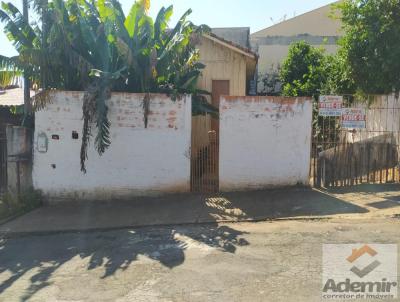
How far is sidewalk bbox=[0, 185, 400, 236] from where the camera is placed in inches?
319

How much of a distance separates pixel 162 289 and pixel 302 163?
5377mm

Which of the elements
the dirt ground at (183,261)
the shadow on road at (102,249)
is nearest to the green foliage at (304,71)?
the dirt ground at (183,261)

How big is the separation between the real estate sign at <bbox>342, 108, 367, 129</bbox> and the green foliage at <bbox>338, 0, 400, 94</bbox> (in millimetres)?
1340

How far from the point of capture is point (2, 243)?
778 centimetres

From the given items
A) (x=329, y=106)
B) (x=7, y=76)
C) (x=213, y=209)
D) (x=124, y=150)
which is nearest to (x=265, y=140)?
(x=329, y=106)

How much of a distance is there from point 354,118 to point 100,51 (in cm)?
575

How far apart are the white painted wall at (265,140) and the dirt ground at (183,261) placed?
2079 millimetres

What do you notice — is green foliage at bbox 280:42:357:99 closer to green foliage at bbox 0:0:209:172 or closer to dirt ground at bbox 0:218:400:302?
green foliage at bbox 0:0:209:172

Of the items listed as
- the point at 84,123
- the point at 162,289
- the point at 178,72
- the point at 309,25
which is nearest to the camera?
the point at 162,289

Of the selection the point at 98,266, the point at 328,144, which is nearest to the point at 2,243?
the point at 98,266

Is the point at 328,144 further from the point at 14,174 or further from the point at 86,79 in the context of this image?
the point at 14,174

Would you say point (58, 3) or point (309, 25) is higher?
point (309, 25)

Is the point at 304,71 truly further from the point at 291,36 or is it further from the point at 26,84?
the point at 26,84

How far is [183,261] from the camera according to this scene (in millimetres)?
5996
